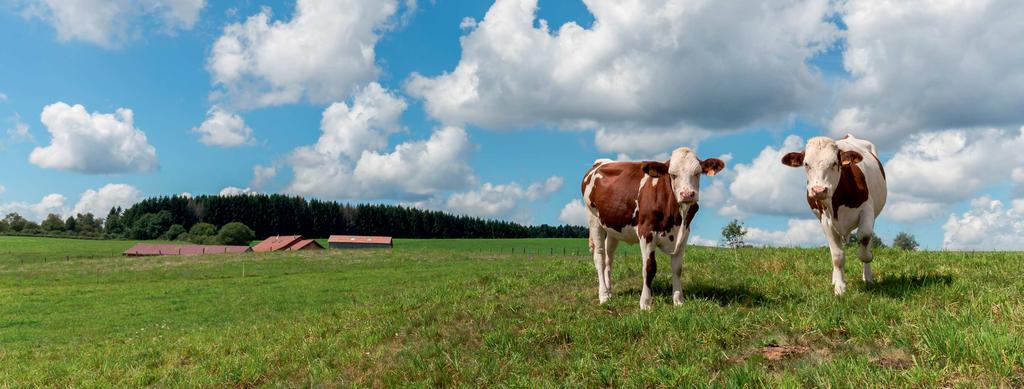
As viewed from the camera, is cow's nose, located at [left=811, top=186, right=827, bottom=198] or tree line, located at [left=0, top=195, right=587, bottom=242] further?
tree line, located at [left=0, top=195, right=587, bottom=242]

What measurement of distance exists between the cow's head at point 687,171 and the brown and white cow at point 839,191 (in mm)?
1290

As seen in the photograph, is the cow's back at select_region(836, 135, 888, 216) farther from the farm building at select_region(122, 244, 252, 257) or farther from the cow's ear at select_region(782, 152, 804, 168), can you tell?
the farm building at select_region(122, 244, 252, 257)

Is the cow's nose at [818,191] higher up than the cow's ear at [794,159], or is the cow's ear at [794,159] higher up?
the cow's ear at [794,159]

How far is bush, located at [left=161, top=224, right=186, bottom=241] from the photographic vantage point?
134500 mm

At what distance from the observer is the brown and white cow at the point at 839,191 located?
9.01 metres

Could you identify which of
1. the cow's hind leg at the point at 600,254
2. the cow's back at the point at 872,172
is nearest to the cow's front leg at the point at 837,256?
the cow's back at the point at 872,172

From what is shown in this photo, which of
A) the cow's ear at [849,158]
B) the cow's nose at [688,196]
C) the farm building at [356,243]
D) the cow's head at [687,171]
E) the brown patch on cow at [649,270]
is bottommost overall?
the farm building at [356,243]

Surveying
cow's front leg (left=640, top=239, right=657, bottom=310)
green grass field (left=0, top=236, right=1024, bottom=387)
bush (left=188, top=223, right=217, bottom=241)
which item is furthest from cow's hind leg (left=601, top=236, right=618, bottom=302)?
bush (left=188, top=223, right=217, bottom=241)

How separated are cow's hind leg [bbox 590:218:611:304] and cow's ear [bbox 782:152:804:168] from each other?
3.46m

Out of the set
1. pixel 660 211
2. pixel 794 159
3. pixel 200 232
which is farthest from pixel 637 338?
pixel 200 232

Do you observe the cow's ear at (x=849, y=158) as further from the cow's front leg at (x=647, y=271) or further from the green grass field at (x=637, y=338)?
the cow's front leg at (x=647, y=271)

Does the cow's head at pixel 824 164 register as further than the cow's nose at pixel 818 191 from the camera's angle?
Yes

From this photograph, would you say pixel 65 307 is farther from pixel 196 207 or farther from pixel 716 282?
pixel 196 207

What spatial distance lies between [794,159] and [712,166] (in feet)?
4.55
